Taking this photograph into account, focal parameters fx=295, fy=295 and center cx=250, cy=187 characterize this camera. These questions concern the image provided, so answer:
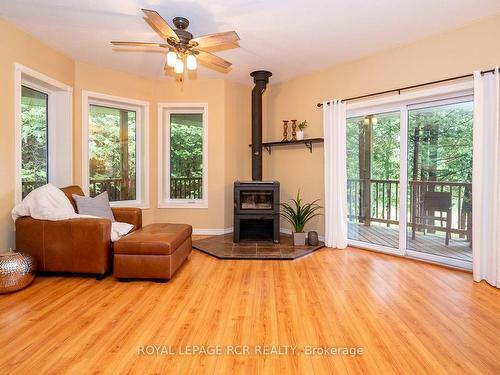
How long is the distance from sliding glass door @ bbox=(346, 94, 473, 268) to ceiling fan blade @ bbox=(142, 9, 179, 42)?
8.89 feet

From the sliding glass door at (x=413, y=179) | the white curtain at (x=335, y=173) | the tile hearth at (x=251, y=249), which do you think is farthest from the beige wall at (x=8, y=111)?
the sliding glass door at (x=413, y=179)

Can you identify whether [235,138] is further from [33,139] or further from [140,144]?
[33,139]

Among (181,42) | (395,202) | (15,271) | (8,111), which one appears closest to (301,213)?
(395,202)

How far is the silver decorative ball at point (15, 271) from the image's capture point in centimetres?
256

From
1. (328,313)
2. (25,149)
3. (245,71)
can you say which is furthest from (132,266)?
(245,71)

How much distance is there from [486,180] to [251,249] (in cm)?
274

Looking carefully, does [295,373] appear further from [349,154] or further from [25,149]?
[25,149]

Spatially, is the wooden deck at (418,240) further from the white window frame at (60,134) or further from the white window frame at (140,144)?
the white window frame at (60,134)

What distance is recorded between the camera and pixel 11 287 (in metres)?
2.59

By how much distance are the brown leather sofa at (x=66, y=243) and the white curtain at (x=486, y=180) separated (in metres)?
3.70

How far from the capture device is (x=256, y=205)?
4.45m

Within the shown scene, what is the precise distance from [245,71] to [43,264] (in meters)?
3.60

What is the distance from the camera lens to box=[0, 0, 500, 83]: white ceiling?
276 cm

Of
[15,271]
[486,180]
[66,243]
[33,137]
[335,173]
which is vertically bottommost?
[15,271]
